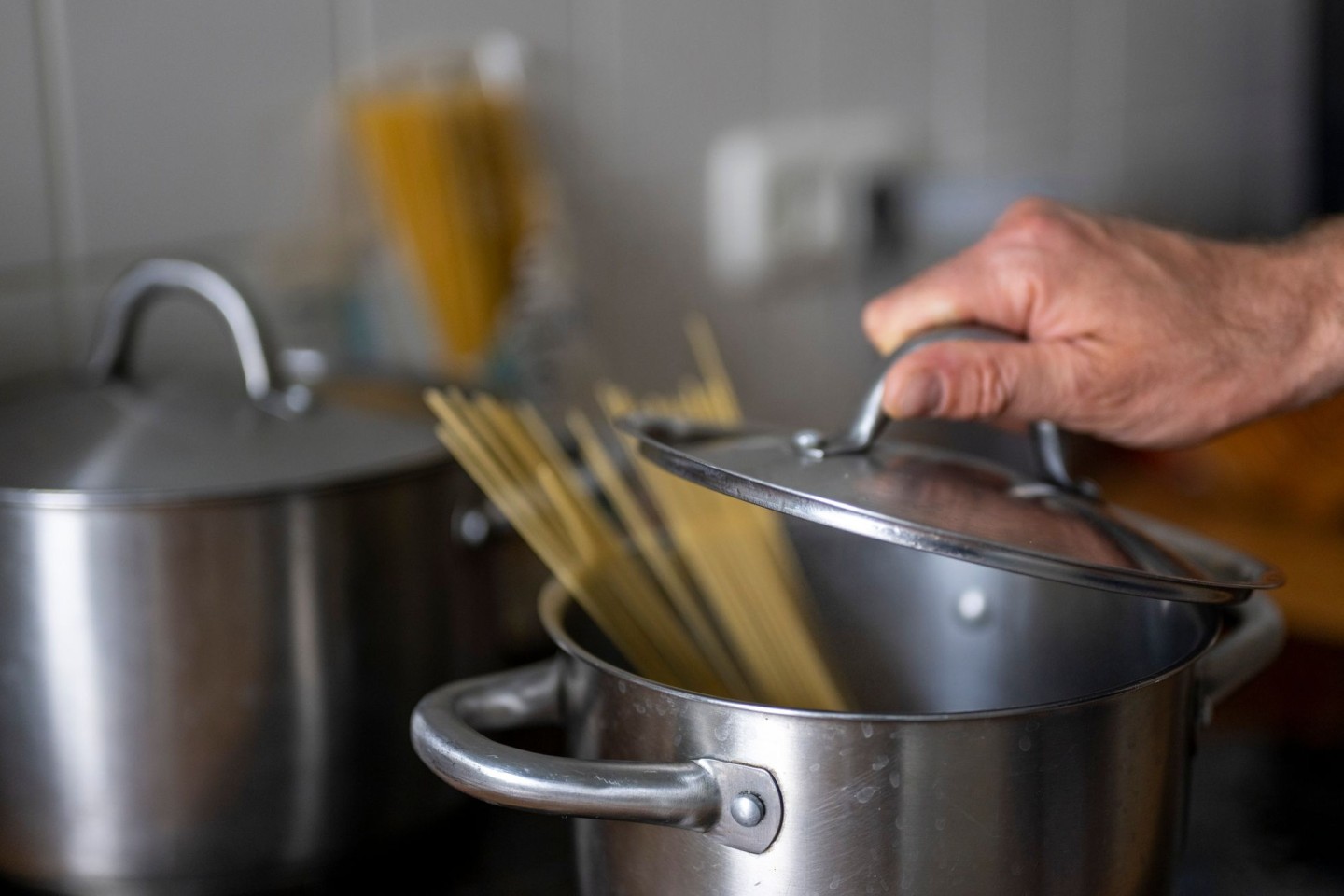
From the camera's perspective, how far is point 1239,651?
1.54 feet

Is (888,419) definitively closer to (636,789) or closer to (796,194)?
(636,789)

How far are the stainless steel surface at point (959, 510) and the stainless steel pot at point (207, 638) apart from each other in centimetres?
12

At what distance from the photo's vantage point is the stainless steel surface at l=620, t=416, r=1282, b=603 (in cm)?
36

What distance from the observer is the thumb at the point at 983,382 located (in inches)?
17.3

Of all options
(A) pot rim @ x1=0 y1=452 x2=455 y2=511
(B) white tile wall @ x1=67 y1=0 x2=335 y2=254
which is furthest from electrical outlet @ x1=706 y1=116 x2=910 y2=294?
(A) pot rim @ x1=0 y1=452 x2=455 y2=511

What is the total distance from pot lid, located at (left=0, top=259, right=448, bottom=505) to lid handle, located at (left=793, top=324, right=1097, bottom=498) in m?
0.15

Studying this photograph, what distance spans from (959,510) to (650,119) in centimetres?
59

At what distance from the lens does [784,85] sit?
100 centimetres

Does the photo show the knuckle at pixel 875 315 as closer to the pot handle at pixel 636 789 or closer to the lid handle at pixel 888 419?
the lid handle at pixel 888 419

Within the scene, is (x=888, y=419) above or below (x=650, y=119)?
below

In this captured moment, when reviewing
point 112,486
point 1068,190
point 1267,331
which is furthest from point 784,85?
point 112,486

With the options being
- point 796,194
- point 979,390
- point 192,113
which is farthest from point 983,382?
point 796,194

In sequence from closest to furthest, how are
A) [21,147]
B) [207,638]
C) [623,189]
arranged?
[207,638] → [21,147] → [623,189]

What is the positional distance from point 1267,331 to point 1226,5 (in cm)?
111
